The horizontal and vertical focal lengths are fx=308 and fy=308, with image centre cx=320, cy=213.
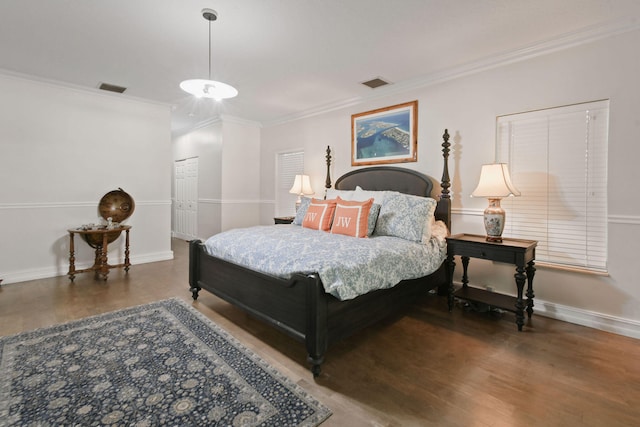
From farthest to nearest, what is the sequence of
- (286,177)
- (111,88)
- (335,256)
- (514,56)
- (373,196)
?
(286,177) → (111,88) → (373,196) → (514,56) → (335,256)

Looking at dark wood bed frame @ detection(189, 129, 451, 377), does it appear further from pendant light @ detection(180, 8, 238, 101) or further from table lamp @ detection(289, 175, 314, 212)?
table lamp @ detection(289, 175, 314, 212)

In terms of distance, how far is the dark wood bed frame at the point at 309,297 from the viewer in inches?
75.5

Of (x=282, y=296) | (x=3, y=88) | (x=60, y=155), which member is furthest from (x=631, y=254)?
Answer: (x=3, y=88)

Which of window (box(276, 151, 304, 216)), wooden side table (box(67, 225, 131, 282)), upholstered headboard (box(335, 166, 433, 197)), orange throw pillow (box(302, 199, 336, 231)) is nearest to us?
orange throw pillow (box(302, 199, 336, 231))

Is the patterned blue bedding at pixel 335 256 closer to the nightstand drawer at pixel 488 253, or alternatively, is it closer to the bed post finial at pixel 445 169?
the nightstand drawer at pixel 488 253

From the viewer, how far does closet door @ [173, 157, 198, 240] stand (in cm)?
671

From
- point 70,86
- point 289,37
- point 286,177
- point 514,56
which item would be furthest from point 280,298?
point 70,86

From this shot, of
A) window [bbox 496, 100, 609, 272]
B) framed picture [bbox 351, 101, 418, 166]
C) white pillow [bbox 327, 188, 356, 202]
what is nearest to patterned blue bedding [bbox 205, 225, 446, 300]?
white pillow [bbox 327, 188, 356, 202]

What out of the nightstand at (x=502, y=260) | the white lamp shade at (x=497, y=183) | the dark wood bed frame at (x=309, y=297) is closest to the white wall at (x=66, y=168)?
the dark wood bed frame at (x=309, y=297)

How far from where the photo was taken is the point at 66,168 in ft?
13.8

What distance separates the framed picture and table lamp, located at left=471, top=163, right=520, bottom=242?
1114 millimetres

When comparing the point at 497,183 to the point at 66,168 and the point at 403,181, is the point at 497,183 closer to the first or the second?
the point at 403,181

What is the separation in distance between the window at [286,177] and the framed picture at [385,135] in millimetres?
1332

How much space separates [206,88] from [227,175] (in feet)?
10.8
